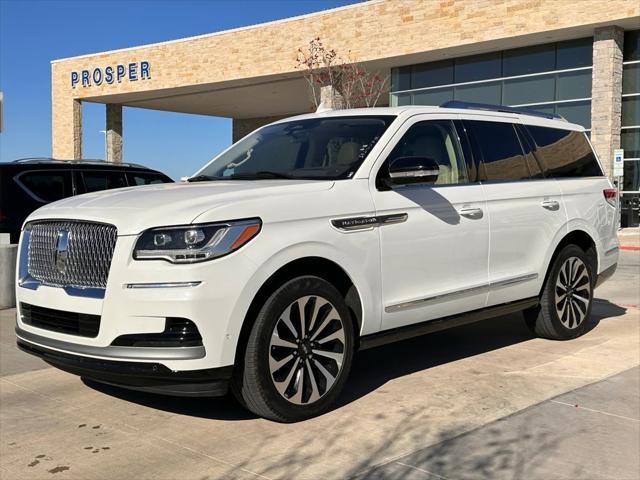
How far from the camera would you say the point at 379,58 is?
87.6ft

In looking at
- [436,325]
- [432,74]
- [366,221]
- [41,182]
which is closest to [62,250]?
[366,221]

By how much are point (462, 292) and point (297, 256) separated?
164 cm

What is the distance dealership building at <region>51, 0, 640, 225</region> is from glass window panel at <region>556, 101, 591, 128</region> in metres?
0.03

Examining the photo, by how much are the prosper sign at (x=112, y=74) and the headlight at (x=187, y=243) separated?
110 ft

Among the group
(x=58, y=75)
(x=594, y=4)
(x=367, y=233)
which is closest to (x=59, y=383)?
(x=367, y=233)

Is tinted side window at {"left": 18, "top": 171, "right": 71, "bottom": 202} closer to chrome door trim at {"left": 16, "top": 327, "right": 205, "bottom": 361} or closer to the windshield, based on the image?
the windshield

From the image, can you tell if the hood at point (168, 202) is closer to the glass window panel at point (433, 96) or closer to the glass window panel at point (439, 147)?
the glass window panel at point (439, 147)

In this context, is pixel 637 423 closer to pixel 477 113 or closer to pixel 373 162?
pixel 373 162

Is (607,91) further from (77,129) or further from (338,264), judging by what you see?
(77,129)

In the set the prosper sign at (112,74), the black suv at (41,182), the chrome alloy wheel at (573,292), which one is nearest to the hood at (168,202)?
the chrome alloy wheel at (573,292)

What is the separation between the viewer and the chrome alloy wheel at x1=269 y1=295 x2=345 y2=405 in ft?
13.4

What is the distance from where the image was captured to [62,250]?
416 centimetres

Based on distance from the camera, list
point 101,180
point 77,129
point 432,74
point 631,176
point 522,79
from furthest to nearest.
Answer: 1. point 77,129
2. point 432,74
3. point 522,79
4. point 631,176
5. point 101,180

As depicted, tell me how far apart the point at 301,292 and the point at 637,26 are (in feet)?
71.6
